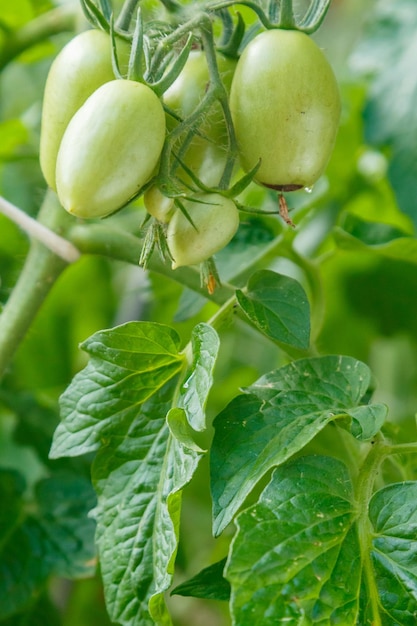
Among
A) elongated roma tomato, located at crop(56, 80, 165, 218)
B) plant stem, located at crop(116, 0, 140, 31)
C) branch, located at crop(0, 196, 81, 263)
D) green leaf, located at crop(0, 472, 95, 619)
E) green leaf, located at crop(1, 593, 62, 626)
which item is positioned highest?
plant stem, located at crop(116, 0, 140, 31)

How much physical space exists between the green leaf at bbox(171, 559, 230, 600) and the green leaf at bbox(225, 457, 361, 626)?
0.24ft

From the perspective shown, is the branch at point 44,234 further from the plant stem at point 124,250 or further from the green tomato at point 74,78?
the green tomato at point 74,78

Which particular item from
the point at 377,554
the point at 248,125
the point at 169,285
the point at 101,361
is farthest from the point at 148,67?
the point at 169,285

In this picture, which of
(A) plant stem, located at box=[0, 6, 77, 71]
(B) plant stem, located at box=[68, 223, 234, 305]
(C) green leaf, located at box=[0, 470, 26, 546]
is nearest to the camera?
(B) plant stem, located at box=[68, 223, 234, 305]

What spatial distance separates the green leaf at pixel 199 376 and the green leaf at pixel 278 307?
36 mm

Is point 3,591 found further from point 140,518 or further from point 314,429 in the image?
point 314,429

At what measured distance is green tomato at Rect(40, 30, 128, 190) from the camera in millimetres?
482

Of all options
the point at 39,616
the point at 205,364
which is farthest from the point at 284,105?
the point at 39,616

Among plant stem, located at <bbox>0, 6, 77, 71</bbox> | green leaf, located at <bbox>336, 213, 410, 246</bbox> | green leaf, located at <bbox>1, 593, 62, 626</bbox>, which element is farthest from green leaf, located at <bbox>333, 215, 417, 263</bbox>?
green leaf, located at <bbox>1, 593, 62, 626</bbox>

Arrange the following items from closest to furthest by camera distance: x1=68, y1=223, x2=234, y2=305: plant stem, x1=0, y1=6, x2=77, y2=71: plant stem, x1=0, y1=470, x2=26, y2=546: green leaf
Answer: x1=68, y1=223, x2=234, y2=305: plant stem < x1=0, y1=470, x2=26, y2=546: green leaf < x1=0, y1=6, x2=77, y2=71: plant stem

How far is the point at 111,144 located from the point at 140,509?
233 millimetres

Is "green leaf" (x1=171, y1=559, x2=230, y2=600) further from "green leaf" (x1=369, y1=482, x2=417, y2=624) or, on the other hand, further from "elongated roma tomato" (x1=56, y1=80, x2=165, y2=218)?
"elongated roma tomato" (x1=56, y1=80, x2=165, y2=218)

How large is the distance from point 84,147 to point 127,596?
279 mm

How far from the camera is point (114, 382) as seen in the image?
522 mm
